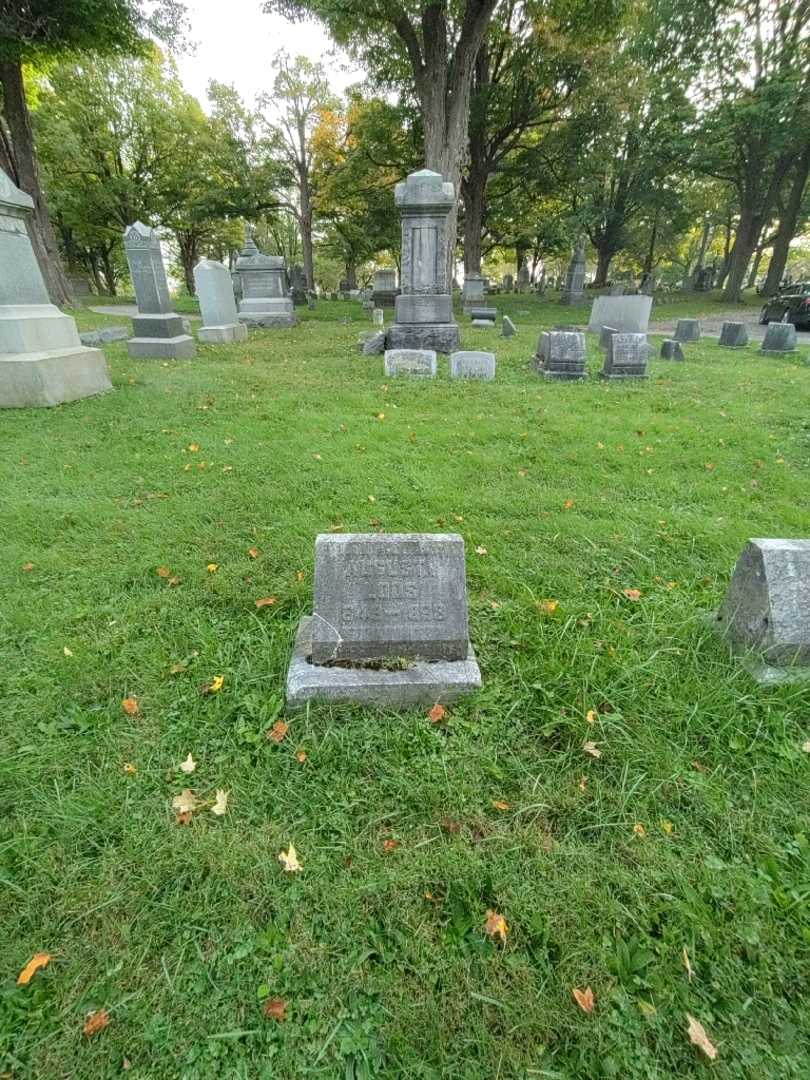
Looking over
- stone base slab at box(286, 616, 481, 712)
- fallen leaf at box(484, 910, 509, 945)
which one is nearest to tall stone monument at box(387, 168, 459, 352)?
stone base slab at box(286, 616, 481, 712)

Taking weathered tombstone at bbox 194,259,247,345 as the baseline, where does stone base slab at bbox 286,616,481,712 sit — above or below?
below

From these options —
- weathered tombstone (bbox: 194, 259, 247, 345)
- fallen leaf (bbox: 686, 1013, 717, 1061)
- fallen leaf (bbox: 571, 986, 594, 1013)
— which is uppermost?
weathered tombstone (bbox: 194, 259, 247, 345)

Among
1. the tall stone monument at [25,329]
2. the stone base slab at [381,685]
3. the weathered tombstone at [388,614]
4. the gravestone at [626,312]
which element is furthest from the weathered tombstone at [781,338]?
the tall stone monument at [25,329]

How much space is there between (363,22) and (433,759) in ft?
65.1

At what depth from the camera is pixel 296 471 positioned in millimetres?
4523

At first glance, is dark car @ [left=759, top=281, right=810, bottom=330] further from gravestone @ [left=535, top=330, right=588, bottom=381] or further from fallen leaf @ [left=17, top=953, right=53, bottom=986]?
fallen leaf @ [left=17, top=953, right=53, bottom=986]

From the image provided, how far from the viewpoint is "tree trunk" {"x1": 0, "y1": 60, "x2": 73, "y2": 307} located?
12.5m

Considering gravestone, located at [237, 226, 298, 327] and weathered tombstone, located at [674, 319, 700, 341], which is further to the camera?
gravestone, located at [237, 226, 298, 327]

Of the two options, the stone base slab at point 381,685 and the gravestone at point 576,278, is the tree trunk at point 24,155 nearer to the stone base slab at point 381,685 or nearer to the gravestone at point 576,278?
the stone base slab at point 381,685

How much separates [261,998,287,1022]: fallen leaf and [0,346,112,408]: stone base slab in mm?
6986

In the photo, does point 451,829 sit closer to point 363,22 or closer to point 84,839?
point 84,839

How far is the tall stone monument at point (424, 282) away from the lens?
9.97 meters

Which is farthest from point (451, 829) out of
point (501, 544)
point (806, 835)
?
point (501, 544)

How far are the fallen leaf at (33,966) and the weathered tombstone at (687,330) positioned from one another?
15468 mm
